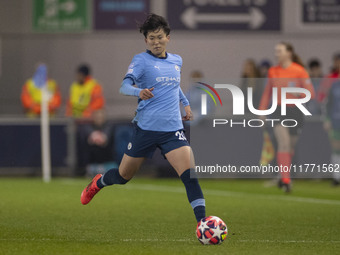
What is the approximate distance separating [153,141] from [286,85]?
612 cm

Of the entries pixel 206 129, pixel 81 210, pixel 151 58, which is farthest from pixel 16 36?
pixel 151 58

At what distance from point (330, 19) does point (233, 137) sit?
20.6 feet

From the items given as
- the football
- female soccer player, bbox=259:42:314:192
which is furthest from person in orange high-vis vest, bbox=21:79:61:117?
the football

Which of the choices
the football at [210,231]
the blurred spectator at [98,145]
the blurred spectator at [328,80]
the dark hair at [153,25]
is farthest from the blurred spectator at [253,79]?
the football at [210,231]

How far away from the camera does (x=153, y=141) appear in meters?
8.72

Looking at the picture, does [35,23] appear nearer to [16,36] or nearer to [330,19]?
[16,36]

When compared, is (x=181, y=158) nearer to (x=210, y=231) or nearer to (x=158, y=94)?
(x=158, y=94)

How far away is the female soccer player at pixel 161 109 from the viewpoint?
28.1ft

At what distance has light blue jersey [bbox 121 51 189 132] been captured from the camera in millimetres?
8648

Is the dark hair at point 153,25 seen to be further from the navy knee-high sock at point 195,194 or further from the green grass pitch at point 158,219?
the green grass pitch at point 158,219

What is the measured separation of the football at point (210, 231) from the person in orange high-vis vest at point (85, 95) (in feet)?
35.6

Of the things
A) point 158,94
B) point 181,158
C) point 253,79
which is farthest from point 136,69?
point 253,79

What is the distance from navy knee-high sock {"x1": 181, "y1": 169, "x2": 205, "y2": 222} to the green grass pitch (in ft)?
0.90

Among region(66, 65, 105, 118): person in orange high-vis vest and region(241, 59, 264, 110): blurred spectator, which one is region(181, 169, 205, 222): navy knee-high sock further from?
region(66, 65, 105, 118): person in orange high-vis vest
